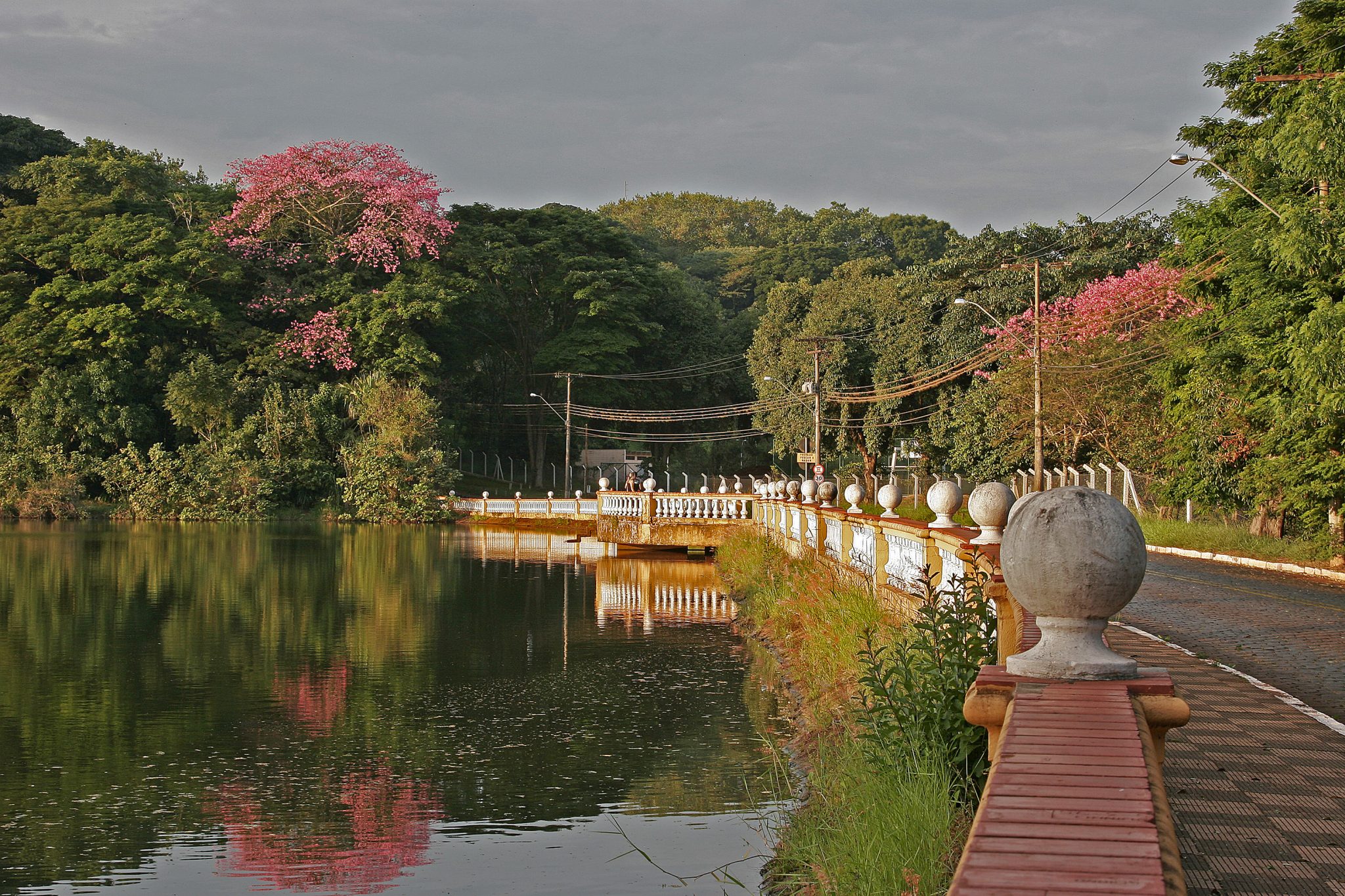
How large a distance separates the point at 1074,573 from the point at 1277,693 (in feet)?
19.6

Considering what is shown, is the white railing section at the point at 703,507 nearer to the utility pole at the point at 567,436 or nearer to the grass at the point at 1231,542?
the grass at the point at 1231,542

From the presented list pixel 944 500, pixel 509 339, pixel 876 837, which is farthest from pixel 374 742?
pixel 509 339

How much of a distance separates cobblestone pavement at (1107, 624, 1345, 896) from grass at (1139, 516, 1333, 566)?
16209 mm

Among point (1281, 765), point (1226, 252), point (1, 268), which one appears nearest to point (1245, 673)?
point (1281, 765)

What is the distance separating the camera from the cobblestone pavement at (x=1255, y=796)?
19.6 feet

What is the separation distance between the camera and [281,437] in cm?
6084

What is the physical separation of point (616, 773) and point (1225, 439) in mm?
21665

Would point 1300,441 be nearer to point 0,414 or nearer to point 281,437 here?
point 281,437

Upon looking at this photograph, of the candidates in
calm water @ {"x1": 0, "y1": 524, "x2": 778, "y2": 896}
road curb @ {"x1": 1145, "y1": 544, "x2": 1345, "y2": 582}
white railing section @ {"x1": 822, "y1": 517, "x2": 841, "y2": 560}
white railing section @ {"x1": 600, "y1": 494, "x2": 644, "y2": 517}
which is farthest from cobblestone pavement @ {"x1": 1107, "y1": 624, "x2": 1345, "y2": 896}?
white railing section @ {"x1": 600, "y1": 494, "x2": 644, "y2": 517}

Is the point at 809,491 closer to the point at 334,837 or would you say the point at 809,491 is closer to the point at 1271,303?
the point at 1271,303

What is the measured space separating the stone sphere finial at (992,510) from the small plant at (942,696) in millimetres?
705

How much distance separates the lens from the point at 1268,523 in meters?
30.3

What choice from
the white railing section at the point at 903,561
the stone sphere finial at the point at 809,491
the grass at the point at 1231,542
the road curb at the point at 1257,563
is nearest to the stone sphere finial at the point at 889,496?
the white railing section at the point at 903,561

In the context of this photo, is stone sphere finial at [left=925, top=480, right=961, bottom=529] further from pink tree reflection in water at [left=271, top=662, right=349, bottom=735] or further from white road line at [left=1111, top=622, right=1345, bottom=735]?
pink tree reflection in water at [left=271, top=662, right=349, bottom=735]
